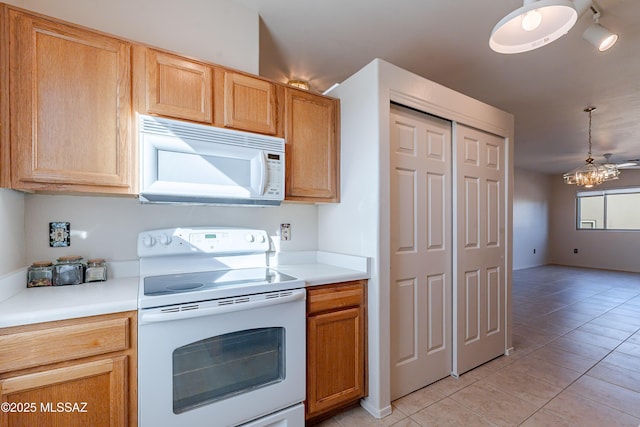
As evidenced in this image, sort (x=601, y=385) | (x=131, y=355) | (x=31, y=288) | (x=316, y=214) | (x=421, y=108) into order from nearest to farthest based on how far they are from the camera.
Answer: (x=131, y=355) → (x=31, y=288) → (x=421, y=108) → (x=601, y=385) → (x=316, y=214)

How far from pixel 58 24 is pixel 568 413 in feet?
11.9

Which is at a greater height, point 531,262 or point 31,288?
point 31,288

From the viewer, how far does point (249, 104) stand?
6.03 ft

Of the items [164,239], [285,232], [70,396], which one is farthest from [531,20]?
[70,396]

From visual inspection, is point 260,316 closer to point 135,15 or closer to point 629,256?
point 135,15

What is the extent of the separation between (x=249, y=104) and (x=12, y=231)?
1.35m

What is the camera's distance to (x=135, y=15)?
1811 millimetres

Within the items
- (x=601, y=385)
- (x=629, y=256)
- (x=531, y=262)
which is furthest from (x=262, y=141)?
(x=629, y=256)

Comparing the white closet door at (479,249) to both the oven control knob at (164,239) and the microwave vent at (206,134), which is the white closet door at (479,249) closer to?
the microwave vent at (206,134)

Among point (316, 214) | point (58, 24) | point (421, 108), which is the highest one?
point (58, 24)

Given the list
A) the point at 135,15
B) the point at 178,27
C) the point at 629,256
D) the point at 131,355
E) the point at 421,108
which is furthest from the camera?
the point at 629,256

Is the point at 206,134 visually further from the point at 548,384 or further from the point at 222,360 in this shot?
the point at 548,384

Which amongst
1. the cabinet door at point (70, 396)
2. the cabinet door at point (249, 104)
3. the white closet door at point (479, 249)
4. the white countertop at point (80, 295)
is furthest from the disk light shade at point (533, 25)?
the cabinet door at point (70, 396)

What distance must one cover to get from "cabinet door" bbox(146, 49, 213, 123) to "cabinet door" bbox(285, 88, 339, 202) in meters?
0.53
